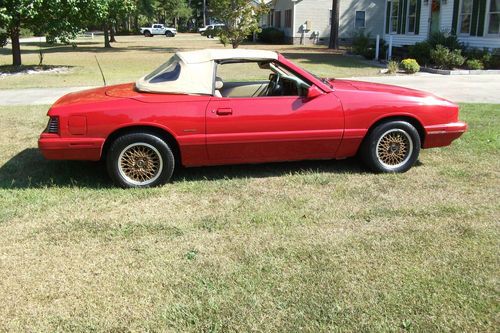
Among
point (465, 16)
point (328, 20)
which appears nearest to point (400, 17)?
point (465, 16)

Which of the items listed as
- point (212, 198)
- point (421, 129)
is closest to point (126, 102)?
point (212, 198)

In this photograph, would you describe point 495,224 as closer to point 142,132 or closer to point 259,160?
point 259,160

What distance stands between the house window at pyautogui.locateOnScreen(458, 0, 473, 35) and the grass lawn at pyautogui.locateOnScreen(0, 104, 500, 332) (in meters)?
15.6

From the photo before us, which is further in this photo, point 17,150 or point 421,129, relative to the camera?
point 17,150

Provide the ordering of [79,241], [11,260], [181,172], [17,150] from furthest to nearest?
[17,150] < [181,172] < [79,241] < [11,260]

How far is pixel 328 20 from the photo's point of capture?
36.9 m

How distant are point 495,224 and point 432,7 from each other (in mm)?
20110

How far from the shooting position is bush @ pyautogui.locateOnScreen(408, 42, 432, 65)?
62.3 ft

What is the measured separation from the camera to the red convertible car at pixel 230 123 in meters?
5.18

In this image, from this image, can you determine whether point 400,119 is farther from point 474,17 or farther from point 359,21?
point 359,21

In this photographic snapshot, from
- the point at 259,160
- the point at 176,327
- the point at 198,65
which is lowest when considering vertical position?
the point at 176,327

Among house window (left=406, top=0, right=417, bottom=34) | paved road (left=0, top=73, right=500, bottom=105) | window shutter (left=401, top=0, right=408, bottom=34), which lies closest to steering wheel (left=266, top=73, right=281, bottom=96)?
paved road (left=0, top=73, right=500, bottom=105)

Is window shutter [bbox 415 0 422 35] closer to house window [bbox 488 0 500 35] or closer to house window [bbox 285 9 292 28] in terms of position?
house window [bbox 488 0 500 35]

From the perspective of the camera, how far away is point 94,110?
203 inches
